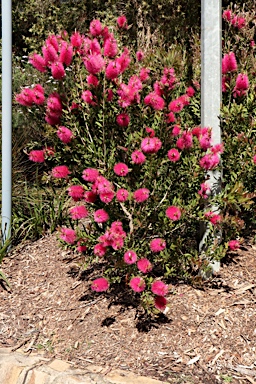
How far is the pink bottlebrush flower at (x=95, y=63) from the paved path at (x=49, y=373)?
1.60 meters

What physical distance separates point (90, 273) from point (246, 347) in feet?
4.05

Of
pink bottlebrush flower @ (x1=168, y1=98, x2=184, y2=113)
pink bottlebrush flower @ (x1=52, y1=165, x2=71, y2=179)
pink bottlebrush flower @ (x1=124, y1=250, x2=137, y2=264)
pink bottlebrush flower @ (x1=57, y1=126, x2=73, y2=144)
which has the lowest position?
pink bottlebrush flower @ (x1=124, y1=250, x2=137, y2=264)

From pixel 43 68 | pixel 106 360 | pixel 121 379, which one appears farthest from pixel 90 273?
pixel 43 68

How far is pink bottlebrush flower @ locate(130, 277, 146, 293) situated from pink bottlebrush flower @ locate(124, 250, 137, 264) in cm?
10

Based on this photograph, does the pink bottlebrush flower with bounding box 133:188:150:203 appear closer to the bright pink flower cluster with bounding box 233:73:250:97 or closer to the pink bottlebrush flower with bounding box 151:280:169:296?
the pink bottlebrush flower with bounding box 151:280:169:296

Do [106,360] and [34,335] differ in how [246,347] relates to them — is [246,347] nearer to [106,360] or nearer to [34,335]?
[106,360]

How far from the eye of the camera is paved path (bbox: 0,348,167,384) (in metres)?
2.54

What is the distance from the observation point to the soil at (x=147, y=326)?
106 inches

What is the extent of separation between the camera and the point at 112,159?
2.84 metres

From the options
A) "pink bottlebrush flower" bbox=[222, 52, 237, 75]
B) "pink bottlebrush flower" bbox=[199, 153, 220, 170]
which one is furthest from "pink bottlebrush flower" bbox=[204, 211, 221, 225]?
"pink bottlebrush flower" bbox=[222, 52, 237, 75]

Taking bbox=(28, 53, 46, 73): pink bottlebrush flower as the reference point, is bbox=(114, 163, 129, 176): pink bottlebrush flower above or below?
below

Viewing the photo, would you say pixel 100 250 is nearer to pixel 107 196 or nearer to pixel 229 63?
pixel 107 196

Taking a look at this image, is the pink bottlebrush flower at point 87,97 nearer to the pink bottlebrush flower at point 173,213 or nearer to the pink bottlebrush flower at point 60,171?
the pink bottlebrush flower at point 60,171

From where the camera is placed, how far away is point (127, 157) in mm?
2990
